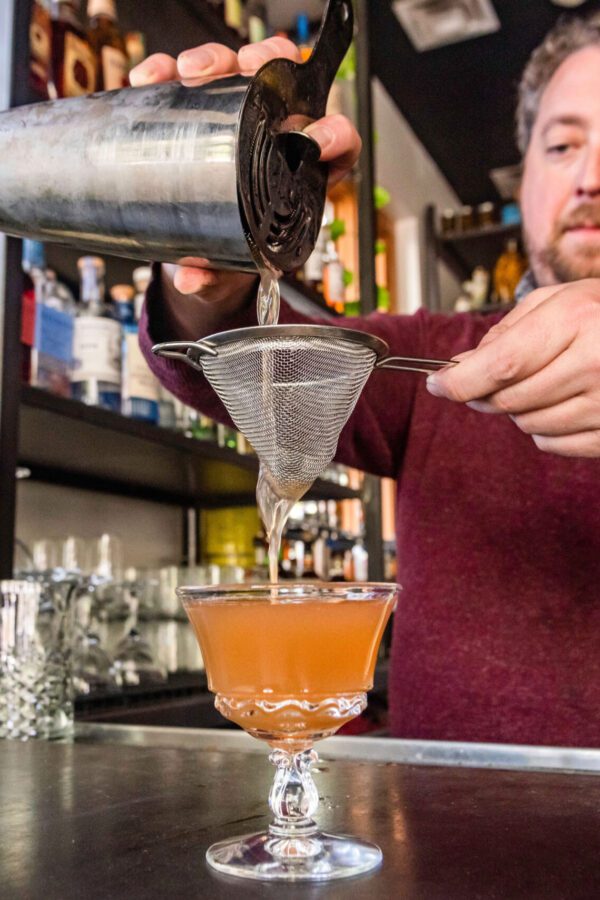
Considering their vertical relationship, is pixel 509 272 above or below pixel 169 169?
above

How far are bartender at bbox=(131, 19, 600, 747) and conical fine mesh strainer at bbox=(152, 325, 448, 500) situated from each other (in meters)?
0.20

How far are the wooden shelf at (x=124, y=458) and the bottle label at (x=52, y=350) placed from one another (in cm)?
6

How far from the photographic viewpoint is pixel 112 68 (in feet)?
6.09

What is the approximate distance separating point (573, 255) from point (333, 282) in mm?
1122

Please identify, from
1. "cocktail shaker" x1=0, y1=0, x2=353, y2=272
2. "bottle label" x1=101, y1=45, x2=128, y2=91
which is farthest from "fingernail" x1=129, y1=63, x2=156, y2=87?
"bottle label" x1=101, y1=45, x2=128, y2=91

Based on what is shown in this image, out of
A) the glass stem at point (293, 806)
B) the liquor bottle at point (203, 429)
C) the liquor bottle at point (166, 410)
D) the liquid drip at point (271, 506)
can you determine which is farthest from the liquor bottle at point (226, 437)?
→ the glass stem at point (293, 806)

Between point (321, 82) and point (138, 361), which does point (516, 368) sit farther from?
point (138, 361)

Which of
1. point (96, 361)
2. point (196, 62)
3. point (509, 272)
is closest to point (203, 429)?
point (96, 361)

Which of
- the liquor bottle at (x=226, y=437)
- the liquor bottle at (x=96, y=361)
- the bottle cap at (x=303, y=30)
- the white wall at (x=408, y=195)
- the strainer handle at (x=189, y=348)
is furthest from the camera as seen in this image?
the white wall at (x=408, y=195)

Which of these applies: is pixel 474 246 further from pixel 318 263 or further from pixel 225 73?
pixel 225 73

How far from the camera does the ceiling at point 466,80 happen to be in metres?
3.35

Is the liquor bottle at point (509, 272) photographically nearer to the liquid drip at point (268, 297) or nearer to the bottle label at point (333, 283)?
the bottle label at point (333, 283)

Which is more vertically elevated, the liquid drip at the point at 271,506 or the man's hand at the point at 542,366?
the man's hand at the point at 542,366

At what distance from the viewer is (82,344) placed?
5.49 feet
